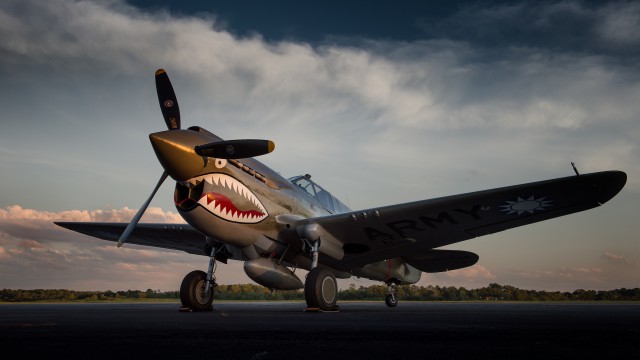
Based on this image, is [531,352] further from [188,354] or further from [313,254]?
[313,254]

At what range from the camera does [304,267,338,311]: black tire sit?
8.47 metres

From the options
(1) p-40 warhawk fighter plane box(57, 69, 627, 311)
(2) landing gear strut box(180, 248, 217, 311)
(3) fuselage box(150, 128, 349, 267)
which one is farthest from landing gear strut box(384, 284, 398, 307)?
(2) landing gear strut box(180, 248, 217, 311)

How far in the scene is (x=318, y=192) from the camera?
37.7 ft

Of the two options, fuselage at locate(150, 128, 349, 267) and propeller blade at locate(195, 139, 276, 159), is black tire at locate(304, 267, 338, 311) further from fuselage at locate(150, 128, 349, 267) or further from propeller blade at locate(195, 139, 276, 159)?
propeller blade at locate(195, 139, 276, 159)

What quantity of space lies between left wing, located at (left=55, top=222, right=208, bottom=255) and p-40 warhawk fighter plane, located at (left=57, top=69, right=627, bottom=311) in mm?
2186

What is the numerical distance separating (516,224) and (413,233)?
6.72 ft

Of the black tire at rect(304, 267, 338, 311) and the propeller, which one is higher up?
the propeller

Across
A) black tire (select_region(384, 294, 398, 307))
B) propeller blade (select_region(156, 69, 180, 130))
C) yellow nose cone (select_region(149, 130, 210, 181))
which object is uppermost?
propeller blade (select_region(156, 69, 180, 130))

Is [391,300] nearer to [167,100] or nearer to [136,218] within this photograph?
[136,218]

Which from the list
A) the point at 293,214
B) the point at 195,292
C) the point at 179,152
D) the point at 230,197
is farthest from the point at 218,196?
the point at 195,292

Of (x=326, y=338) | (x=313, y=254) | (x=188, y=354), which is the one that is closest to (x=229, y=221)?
(x=313, y=254)

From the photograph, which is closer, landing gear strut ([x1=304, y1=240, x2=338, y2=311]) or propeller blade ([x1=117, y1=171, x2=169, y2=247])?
landing gear strut ([x1=304, y1=240, x2=338, y2=311])

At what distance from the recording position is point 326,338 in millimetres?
3527

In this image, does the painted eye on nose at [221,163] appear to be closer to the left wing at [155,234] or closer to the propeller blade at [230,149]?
the propeller blade at [230,149]
